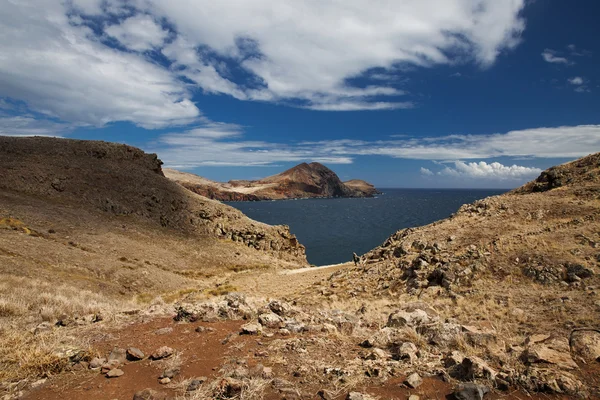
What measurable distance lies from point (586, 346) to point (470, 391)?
3806 mm

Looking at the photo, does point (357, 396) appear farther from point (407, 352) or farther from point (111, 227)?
point (111, 227)

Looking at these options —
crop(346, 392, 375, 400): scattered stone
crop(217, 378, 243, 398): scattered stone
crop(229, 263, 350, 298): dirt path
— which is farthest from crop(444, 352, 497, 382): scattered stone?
crop(229, 263, 350, 298): dirt path

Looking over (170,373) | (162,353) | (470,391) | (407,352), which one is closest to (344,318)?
(407,352)

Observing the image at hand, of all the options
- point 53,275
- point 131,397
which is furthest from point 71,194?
point 131,397

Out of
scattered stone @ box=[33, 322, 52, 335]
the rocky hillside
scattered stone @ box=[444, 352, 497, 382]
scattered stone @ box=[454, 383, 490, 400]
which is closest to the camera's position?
scattered stone @ box=[454, 383, 490, 400]

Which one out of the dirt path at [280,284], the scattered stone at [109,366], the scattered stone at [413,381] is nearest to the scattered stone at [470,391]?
the scattered stone at [413,381]

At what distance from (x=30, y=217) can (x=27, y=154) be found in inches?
927

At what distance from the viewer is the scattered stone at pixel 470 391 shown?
5875 millimetres

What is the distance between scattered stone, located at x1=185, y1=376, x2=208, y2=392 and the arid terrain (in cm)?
4

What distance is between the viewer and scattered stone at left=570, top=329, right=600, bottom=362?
7.11 meters

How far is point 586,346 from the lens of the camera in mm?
7422

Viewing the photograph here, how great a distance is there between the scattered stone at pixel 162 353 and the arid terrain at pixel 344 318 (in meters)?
0.03

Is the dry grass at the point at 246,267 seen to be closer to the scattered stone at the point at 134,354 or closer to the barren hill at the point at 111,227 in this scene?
the barren hill at the point at 111,227

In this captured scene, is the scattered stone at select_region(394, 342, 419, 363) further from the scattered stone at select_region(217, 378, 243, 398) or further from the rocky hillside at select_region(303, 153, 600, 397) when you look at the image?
the scattered stone at select_region(217, 378, 243, 398)
